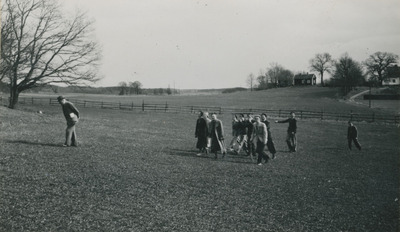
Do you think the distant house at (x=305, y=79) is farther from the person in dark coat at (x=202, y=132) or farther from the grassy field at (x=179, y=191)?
the person in dark coat at (x=202, y=132)

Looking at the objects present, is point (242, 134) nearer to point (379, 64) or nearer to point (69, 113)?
point (69, 113)

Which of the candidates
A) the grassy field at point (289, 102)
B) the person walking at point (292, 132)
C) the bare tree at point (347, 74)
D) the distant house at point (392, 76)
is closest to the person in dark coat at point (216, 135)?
the person walking at point (292, 132)

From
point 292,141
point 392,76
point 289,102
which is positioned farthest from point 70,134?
point 392,76

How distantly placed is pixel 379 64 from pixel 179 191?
349 ft

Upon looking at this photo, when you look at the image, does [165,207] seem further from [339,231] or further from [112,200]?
[339,231]

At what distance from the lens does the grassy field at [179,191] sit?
671 centimetres

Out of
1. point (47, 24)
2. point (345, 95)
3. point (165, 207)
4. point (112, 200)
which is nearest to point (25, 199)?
point (112, 200)

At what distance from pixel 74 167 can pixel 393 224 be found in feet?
27.8

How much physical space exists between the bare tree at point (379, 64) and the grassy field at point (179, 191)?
314ft

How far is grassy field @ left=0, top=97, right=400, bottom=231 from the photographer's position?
22.0 ft

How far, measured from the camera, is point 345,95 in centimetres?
8212

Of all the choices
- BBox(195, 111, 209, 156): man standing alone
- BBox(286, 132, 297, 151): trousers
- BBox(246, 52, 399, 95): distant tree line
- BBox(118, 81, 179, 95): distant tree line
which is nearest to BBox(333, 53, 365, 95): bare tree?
BBox(246, 52, 399, 95): distant tree line

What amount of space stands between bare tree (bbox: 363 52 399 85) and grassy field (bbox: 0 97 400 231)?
95645 mm

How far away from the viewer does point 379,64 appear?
9981cm
